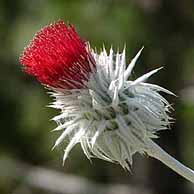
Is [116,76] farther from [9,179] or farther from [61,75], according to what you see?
[9,179]

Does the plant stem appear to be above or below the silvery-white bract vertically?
below

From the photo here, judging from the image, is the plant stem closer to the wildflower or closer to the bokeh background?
the wildflower

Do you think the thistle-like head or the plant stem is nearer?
the plant stem

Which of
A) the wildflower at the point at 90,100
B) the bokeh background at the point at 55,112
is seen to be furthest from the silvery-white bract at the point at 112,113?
A: the bokeh background at the point at 55,112

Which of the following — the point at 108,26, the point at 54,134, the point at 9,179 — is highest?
the point at 108,26

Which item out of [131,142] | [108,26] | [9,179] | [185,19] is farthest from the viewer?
[9,179]

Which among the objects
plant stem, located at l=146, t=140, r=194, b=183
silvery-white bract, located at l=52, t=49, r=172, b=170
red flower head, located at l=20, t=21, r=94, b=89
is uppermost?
red flower head, located at l=20, t=21, r=94, b=89

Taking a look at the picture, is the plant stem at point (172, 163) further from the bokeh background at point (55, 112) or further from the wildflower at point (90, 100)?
the bokeh background at point (55, 112)

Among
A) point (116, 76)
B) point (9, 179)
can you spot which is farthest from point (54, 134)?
point (116, 76)

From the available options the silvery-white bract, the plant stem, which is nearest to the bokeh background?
the silvery-white bract
